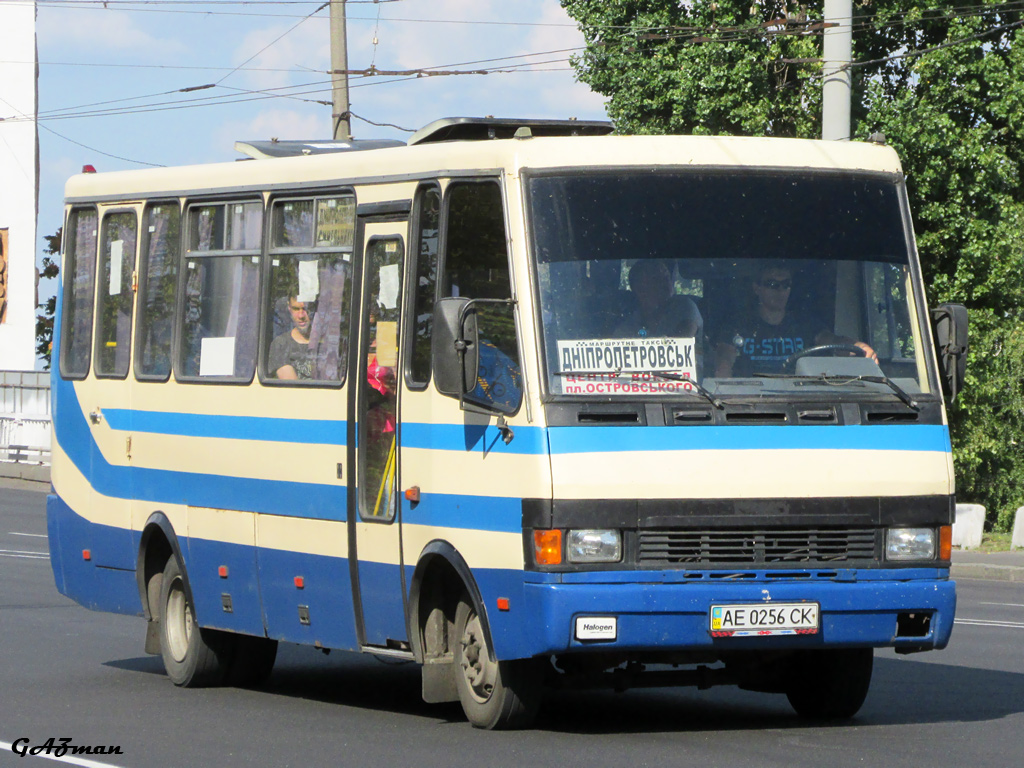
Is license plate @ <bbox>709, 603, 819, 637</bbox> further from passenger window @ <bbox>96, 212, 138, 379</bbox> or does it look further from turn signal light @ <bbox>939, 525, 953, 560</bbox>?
passenger window @ <bbox>96, 212, 138, 379</bbox>

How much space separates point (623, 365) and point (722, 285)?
2.14 feet

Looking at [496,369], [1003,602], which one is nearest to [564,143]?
[496,369]

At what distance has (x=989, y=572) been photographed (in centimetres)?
2162

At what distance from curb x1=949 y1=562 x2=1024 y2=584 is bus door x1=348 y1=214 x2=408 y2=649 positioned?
41.5 feet

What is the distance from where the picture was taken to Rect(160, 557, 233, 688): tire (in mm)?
12102

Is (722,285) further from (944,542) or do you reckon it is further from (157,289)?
(157,289)

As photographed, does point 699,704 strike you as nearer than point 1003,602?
Yes

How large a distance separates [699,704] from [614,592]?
2336mm

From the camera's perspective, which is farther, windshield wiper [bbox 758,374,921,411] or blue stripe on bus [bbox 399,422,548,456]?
windshield wiper [bbox 758,374,921,411]

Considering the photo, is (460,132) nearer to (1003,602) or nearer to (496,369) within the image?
(496,369)

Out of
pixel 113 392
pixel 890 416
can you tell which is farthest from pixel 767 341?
pixel 113 392

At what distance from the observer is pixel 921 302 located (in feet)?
31.4

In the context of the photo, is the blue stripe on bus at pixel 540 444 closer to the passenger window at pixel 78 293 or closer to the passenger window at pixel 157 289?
the passenger window at pixel 157 289

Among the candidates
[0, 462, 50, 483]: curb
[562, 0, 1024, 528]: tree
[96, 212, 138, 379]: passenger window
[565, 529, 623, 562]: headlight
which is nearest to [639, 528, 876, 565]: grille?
[565, 529, 623, 562]: headlight
